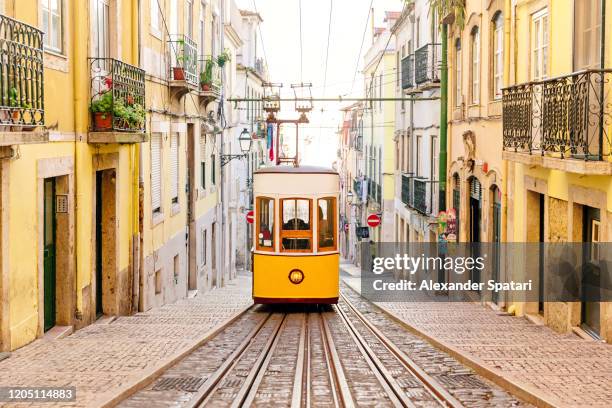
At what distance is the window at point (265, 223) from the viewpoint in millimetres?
17812

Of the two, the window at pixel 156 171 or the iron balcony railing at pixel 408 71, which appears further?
the iron balcony railing at pixel 408 71

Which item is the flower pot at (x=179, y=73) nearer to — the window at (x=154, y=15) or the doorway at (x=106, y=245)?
the window at (x=154, y=15)

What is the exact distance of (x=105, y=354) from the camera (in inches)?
429

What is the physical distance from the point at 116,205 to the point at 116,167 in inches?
26.3

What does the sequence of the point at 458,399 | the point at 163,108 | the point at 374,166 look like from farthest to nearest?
the point at 374,166 → the point at 163,108 → the point at 458,399

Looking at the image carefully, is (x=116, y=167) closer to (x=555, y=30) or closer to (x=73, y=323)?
(x=73, y=323)

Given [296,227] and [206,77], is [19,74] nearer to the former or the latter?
[296,227]

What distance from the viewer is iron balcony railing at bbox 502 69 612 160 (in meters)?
11.5

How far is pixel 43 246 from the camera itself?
12125 millimetres

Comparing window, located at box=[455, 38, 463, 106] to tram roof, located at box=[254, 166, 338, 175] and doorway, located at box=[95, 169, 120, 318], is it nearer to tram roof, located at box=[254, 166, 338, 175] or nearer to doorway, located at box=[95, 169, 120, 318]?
tram roof, located at box=[254, 166, 338, 175]

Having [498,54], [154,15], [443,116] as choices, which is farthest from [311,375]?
[443,116]

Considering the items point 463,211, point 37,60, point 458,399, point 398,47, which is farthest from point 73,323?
point 398,47

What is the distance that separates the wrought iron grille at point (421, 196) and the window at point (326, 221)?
8.98 m

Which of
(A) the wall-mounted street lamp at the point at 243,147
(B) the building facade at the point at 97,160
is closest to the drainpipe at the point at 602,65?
(B) the building facade at the point at 97,160
